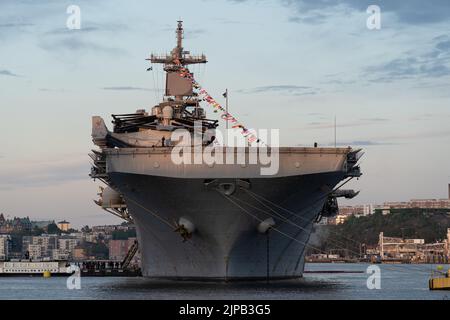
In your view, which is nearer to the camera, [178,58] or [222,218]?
[222,218]

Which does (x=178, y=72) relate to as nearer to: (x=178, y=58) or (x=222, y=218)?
(x=178, y=58)

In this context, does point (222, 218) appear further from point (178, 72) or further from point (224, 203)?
point (178, 72)

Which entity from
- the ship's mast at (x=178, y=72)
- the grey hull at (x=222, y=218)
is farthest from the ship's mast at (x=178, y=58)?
the grey hull at (x=222, y=218)

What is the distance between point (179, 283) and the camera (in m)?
48.1

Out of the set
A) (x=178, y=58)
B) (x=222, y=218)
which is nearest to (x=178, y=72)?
(x=178, y=58)

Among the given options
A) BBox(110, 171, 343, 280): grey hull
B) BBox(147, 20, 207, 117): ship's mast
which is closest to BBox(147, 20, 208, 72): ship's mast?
BBox(147, 20, 207, 117): ship's mast

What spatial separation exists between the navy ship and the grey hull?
0.14 feet

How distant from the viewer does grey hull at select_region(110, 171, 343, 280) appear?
45375mm

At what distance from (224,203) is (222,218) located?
2.39ft

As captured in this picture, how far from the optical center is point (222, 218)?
45906mm

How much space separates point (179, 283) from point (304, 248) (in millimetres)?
8776

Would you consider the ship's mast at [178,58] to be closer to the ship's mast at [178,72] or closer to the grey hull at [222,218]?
the ship's mast at [178,72]
